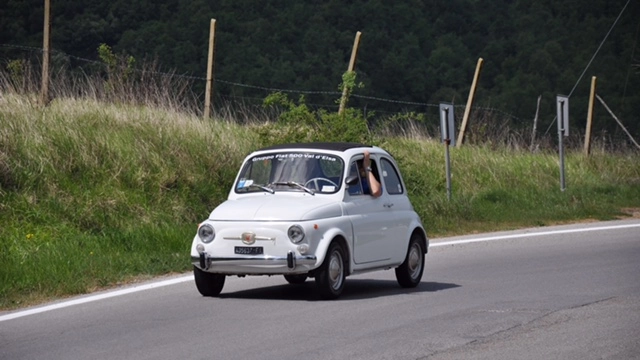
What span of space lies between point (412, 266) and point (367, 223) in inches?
44.6

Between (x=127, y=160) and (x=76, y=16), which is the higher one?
(x=76, y=16)

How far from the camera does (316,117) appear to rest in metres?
25.9

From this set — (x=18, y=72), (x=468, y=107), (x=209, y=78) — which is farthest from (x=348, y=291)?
(x=468, y=107)

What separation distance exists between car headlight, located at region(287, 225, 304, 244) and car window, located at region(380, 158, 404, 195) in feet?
7.38

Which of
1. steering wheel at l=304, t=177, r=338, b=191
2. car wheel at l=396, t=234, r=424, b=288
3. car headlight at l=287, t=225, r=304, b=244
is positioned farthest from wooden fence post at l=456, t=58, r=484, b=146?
car headlight at l=287, t=225, r=304, b=244

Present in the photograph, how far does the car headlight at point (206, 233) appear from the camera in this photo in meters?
13.1

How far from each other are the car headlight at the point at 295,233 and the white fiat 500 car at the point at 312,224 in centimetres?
1

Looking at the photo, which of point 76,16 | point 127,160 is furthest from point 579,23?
point 127,160

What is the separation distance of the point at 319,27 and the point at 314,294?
43287 millimetres

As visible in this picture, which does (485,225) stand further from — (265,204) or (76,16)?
(76,16)

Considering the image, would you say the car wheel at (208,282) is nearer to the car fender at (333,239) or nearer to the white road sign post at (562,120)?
the car fender at (333,239)

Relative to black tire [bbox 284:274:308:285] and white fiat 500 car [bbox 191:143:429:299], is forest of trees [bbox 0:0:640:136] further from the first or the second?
white fiat 500 car [bbox 191:143:429:299]

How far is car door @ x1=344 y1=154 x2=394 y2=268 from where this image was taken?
13688 millimetres

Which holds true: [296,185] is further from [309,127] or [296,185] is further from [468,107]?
[468,107]
